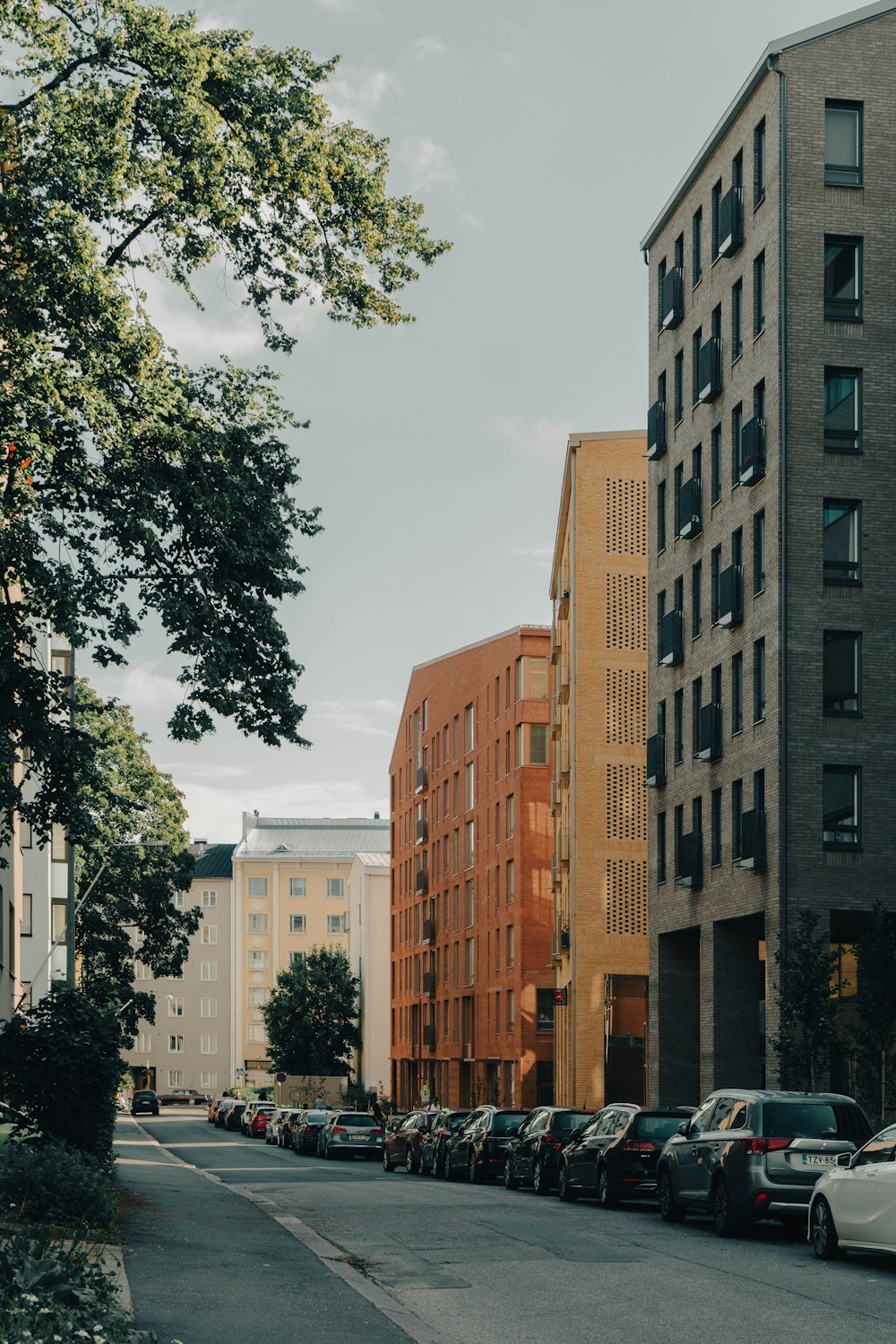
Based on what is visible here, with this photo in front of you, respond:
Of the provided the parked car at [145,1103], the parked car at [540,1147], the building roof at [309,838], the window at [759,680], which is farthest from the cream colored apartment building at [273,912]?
the parked car at [540,1147]

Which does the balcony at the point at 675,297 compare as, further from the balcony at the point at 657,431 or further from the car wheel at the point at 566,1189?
the car wheel at the point at 566,1189

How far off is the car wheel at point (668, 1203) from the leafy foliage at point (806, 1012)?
13.3m

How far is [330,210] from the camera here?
20.9m

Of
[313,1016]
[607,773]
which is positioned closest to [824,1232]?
[607,773]

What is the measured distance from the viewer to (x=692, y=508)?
1746 inches

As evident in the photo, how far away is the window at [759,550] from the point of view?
39.7m

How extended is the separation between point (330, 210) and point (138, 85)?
2.95 metres

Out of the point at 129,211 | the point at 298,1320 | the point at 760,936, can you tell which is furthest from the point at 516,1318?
the point at 760,936

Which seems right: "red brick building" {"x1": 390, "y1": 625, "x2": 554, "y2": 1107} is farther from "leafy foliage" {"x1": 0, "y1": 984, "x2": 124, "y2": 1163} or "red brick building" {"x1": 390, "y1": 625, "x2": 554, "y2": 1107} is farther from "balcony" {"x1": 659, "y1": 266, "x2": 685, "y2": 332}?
"leafy foliage" {"x1": 0, "y1": 984, "x2": 124, "y2": 1163}

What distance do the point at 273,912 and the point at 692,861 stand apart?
4012 inches

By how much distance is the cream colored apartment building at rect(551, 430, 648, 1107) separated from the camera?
2260 inches

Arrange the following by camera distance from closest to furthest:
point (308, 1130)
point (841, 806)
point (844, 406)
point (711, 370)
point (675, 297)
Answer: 1. point (841, 806)
2. point (844, 406)
3. point (711, 370)
4. point (675, 297)
5. point (308, 1130)

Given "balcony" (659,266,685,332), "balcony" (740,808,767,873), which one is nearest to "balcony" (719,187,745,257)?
"balcony" (659,266,685,332)

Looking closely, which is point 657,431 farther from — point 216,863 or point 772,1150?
point 216,863
